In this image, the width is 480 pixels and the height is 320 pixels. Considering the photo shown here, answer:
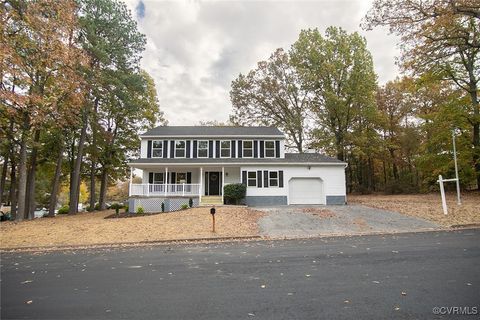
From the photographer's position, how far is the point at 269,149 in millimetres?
23156

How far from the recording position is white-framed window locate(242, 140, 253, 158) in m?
23.0

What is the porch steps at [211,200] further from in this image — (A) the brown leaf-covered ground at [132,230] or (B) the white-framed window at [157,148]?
(B) the white-framed window at [157,148]

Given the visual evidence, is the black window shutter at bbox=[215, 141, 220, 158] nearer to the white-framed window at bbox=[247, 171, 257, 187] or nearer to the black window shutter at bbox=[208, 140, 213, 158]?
the black window shutter at bbox=[208, 140, 213, 158]

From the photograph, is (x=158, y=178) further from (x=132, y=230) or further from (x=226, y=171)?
(x=132, y=230)

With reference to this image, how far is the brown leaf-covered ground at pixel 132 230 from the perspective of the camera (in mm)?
11508

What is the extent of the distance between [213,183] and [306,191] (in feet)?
24.2

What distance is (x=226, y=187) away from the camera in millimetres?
20406

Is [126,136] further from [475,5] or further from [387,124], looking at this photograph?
[387,124]

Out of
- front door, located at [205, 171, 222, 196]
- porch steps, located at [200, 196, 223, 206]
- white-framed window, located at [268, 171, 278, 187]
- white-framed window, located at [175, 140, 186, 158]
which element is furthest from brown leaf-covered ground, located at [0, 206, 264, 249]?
white-framed window, located at [175, 140, 186, 158]

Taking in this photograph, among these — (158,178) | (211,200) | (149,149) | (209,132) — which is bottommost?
(211,200)

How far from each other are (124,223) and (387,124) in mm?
30074

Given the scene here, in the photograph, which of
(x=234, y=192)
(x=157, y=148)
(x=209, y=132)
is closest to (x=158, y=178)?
(x=157, y=148)
